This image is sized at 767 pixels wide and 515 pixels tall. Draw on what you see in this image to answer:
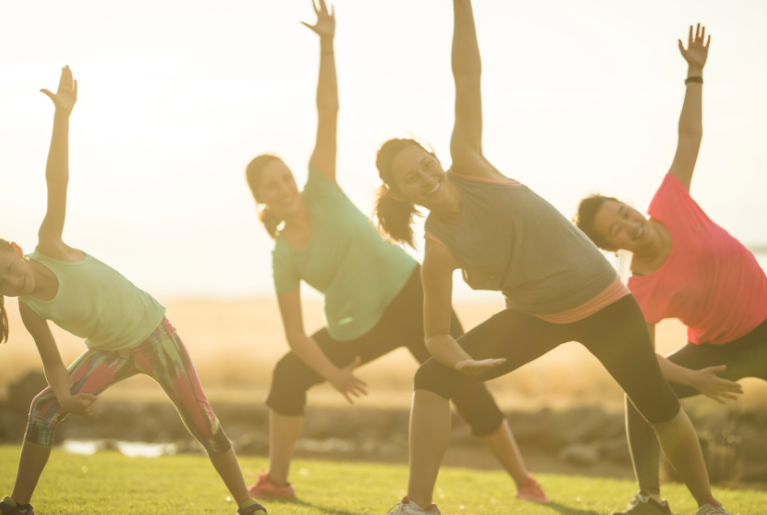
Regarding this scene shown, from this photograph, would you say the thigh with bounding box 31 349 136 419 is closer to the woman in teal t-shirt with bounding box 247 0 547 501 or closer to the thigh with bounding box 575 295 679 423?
the woman in teal t-shirt with bounding box 247 0 547 501

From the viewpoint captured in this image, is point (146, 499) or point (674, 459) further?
point (146, 499)

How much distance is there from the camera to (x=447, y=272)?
3016 millimetres

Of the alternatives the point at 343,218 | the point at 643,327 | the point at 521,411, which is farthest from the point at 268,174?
the point at 521,411

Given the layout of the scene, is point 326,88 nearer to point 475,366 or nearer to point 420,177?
point 420,177

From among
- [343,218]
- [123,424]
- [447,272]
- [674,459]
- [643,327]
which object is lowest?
[123,424]

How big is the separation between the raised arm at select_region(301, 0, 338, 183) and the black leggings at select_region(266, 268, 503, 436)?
1046 millimetres

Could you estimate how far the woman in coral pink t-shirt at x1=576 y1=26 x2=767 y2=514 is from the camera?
3547mm

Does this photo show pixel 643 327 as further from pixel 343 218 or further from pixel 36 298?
pixel 36 298

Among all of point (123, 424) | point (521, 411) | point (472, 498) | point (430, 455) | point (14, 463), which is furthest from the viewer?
point (123, 424)

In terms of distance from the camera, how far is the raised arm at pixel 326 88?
4.08 meters

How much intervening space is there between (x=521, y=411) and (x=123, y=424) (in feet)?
24.0

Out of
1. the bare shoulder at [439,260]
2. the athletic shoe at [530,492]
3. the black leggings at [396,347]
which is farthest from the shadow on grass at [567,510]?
the bare shoulder at [439,260]

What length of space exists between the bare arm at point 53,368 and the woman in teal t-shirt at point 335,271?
1.37 m

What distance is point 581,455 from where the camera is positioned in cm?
904
